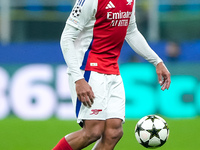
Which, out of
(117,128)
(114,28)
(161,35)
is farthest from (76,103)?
(161,35)

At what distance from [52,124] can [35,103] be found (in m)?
1.59

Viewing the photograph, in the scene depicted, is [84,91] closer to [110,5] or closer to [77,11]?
[77,11]

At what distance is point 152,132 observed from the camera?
5.43 meters

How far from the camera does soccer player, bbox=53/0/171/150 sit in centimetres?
486

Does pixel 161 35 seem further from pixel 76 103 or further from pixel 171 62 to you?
pixel 76 103

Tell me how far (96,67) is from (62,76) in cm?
668

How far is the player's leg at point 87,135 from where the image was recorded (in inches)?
194

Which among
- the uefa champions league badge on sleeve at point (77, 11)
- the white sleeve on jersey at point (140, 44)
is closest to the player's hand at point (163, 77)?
the white sleeve on jersey at point (140, 44)

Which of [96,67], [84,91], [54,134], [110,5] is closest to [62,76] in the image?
[54,134]

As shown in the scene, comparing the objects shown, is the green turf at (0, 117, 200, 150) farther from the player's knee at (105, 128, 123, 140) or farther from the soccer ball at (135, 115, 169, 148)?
the player's knee at (105, 128, 123, 140)

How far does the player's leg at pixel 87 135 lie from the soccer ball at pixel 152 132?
61 cm

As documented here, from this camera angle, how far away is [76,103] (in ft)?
16.5

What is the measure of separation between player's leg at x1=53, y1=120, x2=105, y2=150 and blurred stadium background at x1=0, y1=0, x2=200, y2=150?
90.2 inches

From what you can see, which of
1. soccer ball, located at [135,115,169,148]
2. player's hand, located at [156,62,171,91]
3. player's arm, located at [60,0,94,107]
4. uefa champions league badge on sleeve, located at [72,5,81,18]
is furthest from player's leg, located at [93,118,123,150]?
uefa champions league badge on sleeve, located at [72,5,81,18]
